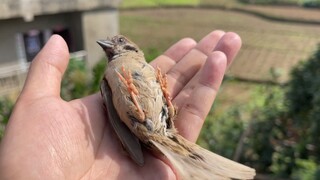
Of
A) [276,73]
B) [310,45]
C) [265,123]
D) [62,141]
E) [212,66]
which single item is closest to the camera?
[62,141]

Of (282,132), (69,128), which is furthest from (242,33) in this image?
(69,128)

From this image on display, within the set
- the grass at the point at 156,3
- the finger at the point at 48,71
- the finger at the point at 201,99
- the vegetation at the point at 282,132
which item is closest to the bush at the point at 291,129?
the vegetation at the point at 282,132

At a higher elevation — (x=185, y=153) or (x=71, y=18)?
(x=185, y=153)

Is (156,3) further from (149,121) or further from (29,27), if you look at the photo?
(149,121)

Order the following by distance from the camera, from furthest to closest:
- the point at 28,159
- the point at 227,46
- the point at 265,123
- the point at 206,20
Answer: the point at 206,20 < the point at 265,123 < the point at 227,46 < the point at 28,159

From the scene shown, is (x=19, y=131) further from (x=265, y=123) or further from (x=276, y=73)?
(x=276, y=73)

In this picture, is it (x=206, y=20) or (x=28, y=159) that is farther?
(x=206, y=20)

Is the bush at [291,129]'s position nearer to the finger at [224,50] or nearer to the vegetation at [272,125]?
the vegetation at [272,125]

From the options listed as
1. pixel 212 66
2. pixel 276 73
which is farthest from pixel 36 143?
pixel 276 73

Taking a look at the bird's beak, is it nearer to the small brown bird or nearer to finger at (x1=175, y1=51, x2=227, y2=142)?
the small brown bird
